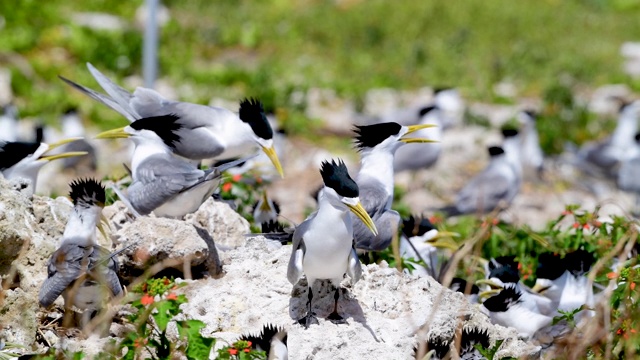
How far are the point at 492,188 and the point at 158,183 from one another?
14.9ft

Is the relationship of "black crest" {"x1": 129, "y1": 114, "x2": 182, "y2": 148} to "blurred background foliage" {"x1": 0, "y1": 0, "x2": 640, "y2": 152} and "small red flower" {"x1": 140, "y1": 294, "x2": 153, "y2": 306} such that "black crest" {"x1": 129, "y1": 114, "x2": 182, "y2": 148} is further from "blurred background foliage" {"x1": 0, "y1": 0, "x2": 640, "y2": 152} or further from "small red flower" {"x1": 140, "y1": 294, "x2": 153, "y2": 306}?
"blurred background foliage" {"x1": 0, "y1": 0, "x2": 640, "y2": 152}

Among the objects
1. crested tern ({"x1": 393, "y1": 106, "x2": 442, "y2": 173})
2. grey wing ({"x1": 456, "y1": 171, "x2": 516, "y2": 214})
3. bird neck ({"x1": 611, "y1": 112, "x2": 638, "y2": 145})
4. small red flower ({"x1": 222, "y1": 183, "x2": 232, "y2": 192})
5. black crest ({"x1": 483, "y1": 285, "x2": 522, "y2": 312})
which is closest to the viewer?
black crest ({"x1": 483, "y1": 285, "x2": 522, "y2": 312})

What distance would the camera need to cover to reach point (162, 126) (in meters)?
5.68

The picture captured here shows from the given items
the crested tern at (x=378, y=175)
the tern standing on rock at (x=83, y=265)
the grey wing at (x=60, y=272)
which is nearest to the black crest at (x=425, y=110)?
the crested tern at (x=378, y=175)

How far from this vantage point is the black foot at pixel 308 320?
4.43 m

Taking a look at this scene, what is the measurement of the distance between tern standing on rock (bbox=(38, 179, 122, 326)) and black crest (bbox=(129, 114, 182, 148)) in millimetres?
1118

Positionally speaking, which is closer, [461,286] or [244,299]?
[244,299]

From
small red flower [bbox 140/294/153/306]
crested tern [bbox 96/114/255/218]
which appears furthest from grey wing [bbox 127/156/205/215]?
small red flower [bbox 140/294/153/306]

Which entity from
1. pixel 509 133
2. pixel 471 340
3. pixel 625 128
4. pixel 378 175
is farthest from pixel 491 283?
pixel 625 128

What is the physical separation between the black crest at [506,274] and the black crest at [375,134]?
1.04 meters

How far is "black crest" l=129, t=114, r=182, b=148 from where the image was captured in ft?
18.6

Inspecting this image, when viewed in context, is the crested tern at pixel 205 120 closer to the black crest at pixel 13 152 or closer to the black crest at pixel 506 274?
the black crest at pixel 13 152

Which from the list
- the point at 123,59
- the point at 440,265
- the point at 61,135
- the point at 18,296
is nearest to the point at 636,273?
the point at 440,265

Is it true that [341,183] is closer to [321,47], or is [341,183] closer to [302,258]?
[302,258]
